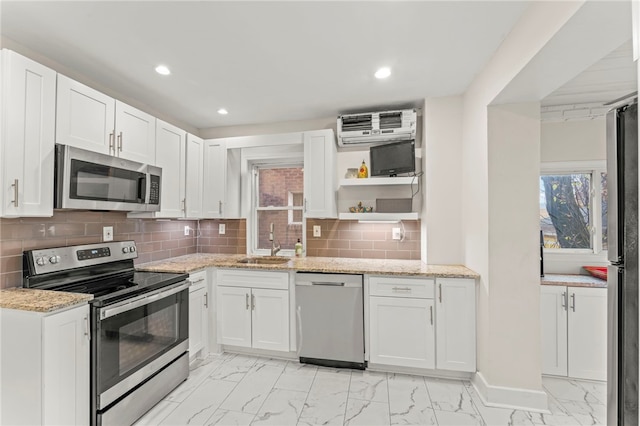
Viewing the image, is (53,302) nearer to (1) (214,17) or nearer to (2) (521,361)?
(1) (214,17)

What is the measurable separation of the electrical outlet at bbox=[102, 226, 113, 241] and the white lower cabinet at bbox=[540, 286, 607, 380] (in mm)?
3734

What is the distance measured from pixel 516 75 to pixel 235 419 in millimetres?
2810

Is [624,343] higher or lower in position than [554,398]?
higher

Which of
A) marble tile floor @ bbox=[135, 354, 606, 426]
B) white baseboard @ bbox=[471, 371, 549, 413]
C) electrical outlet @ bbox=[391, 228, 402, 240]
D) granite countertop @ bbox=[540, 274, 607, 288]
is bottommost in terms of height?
marble tile floor @ bbox=[135, 354, 606, 426]

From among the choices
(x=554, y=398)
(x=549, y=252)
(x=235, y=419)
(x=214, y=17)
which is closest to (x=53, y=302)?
(x=235, y=419)

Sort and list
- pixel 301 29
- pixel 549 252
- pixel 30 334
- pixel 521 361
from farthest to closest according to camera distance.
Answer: pixel 549 252 < pixel 521 361 < pixel 301 29 < pixel 30 334

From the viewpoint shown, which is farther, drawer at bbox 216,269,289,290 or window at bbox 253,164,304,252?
window at bbox 253,164,304,252

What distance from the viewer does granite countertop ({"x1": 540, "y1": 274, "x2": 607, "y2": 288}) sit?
2.38 metres

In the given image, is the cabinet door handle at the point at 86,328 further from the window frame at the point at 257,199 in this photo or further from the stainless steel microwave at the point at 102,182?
the window frame at the point at 257,199

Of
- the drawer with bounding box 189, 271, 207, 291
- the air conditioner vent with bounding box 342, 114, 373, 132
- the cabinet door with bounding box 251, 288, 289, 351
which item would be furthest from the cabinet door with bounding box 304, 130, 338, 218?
the drawer with bounding box 189, 271, 207, 291

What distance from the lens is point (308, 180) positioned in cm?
309

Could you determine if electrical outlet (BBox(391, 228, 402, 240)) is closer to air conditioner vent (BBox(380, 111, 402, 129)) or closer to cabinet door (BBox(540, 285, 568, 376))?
air conditioner vent (BBox(380, 111, 402, 129))

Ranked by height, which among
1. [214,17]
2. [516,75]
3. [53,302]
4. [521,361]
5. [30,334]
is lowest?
[521,361]

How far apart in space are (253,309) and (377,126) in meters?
2.18
